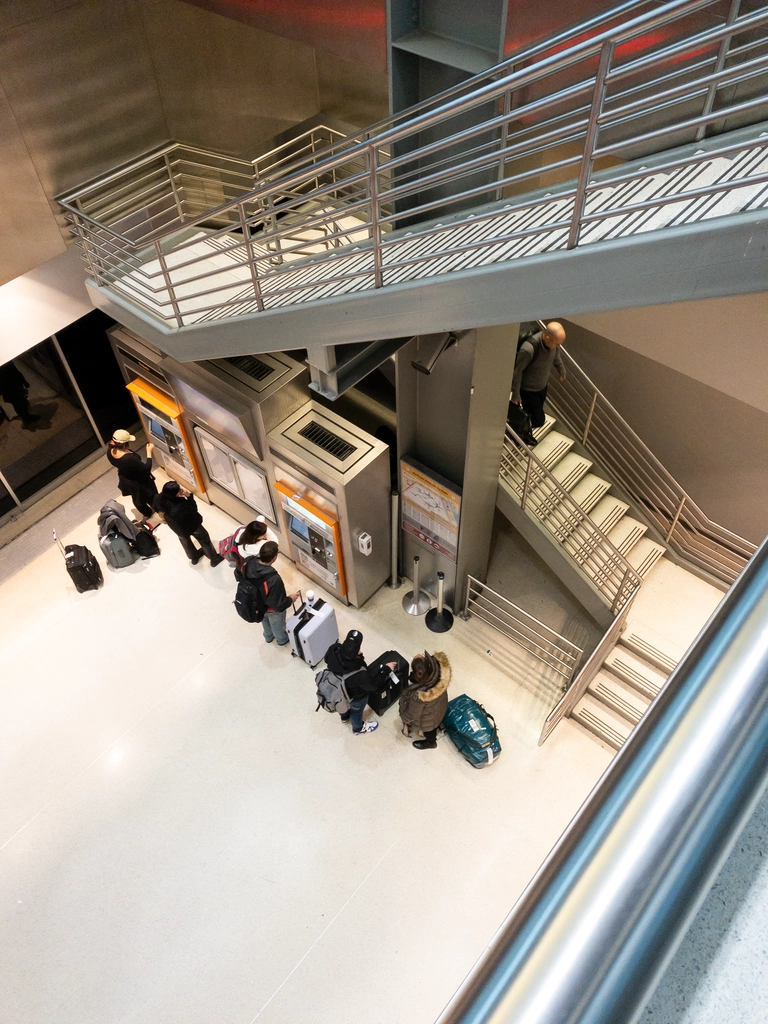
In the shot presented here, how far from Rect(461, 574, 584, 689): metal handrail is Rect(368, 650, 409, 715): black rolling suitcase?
0.98 metres

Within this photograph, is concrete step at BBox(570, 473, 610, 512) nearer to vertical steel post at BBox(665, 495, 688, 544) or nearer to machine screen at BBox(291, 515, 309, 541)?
vertical steel post at BBox(665, 495, 688, 544)

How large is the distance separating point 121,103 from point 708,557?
6.73 metres

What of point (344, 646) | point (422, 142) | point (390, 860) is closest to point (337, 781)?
point (390, 860)

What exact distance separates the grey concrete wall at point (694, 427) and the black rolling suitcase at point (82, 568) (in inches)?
209

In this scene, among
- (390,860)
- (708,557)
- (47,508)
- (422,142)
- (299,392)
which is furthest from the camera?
(47,508)

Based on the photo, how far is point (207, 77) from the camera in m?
6.59

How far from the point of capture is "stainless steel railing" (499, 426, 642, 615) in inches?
248

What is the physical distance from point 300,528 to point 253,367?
1.50 metres

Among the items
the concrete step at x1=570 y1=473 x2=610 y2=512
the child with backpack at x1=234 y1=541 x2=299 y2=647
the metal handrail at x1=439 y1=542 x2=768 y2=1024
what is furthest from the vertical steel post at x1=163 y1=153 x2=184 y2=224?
the metal handrail at x1=439 y1=542 x2=768 y2=1024

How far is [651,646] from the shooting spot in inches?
255

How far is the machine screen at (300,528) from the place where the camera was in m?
6.63

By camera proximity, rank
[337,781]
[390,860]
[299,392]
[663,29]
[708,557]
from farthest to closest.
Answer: [708,557] < [299,392] < [337,781] < [390,860] < [663,29]

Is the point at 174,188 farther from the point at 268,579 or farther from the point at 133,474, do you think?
the point at 268,579

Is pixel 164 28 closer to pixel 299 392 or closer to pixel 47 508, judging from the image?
pixel 299 392
